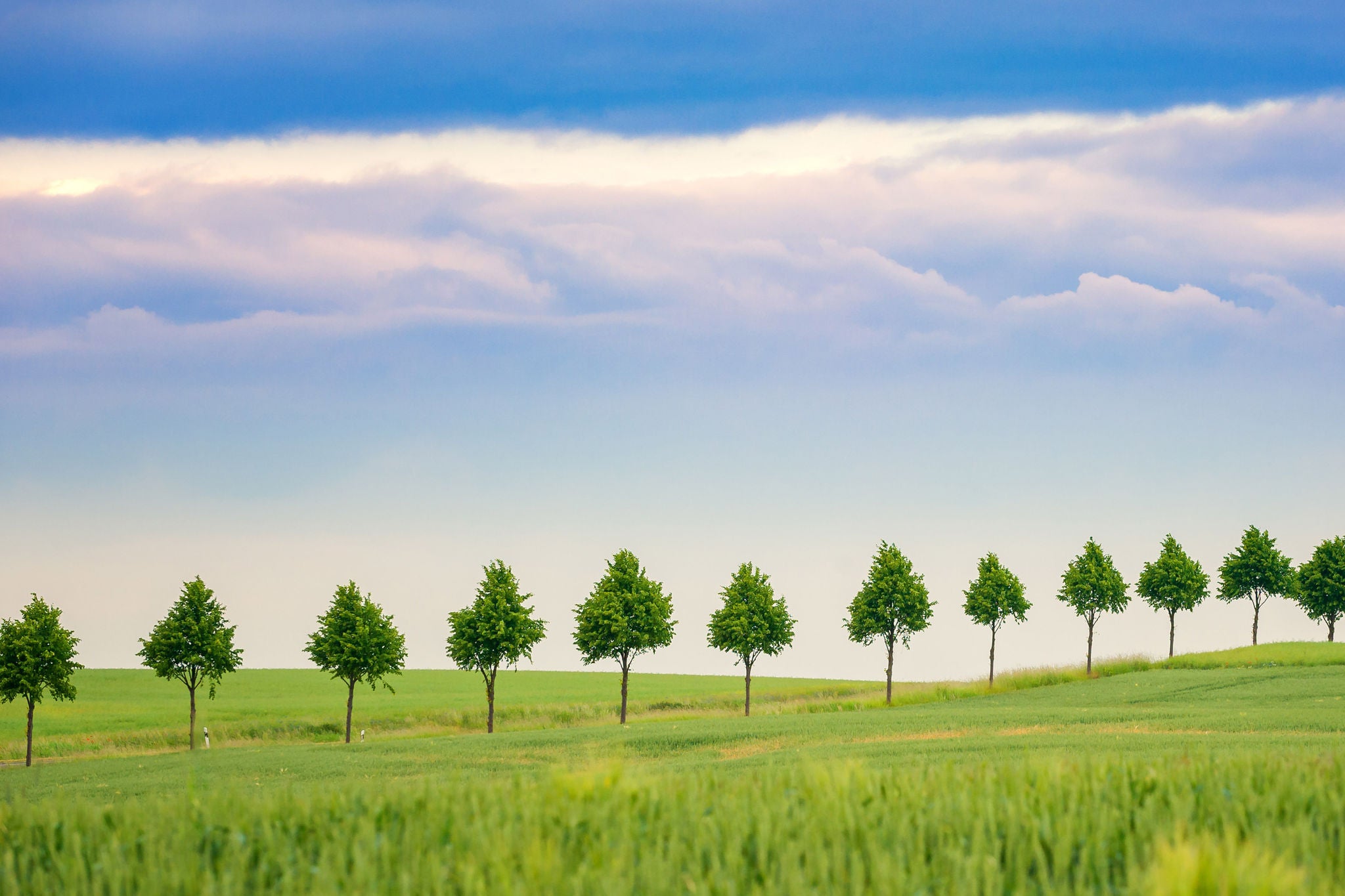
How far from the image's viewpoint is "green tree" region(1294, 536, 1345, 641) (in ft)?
285

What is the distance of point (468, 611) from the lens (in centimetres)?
6159

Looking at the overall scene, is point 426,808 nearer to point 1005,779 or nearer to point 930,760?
point 1005,779

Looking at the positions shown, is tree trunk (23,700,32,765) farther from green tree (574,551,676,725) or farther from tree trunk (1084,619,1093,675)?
tree trunk (1084,619,1093,675)

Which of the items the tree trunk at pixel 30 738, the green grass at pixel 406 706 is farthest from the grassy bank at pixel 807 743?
the green grass at pixel 406 706

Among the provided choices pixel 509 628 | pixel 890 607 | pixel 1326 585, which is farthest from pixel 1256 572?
pixel 509 628

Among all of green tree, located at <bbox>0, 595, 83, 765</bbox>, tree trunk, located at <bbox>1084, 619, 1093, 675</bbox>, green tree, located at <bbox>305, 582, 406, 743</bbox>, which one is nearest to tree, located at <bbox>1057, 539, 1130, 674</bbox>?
tree trunk, located at <bbox>1084, 619, 1093, 675</bbox>

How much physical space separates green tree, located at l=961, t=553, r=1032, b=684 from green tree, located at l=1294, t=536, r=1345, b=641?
28.5 metres

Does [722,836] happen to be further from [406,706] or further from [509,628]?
[406,706]

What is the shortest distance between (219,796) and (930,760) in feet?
58.5

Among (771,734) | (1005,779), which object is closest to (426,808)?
(1005,779)

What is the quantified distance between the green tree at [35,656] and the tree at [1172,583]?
82.5 metres

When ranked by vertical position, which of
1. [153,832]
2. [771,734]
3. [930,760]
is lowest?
[771,734]

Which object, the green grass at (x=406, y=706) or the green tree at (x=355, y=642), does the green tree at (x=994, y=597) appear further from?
the green tree at (x=355, y=642)

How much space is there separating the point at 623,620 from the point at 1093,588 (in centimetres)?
4396
